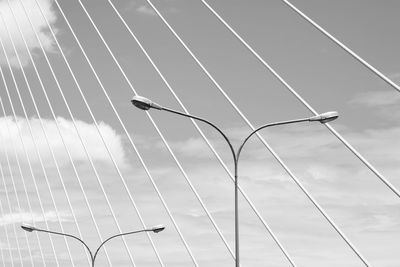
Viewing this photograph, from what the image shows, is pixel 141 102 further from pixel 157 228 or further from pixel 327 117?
pixel 157 228

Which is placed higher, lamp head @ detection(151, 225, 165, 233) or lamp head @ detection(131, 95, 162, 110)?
lamp head @ detection(131, 95, 162, 110)

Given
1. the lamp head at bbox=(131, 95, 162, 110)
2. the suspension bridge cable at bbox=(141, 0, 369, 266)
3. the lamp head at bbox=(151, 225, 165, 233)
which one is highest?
the lamp head at bbox=(131, 95, 162, 110)

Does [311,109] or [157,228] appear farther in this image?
[157,228]

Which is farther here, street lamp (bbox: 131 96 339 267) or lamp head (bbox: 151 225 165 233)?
lamp head (bbox: 151 225 165 233)

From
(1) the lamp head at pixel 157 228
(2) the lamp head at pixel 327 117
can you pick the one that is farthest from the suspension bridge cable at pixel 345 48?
(1) the lamp head at pixel 157 228

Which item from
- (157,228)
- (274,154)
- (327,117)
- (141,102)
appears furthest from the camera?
(157,228)

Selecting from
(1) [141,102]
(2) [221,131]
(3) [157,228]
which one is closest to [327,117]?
(2) [221,131]

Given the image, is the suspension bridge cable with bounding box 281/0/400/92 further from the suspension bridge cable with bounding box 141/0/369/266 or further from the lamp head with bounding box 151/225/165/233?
the lamp head with bounding box 151/225/165/233

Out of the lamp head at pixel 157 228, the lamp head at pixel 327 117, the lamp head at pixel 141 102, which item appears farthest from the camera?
the lamp head at pixel 157 228

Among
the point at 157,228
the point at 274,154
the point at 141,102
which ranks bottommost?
the point at 157,228

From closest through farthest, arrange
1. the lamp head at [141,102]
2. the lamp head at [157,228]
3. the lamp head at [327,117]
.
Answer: the lamp head at [141,102], the lamp head at [327,117], the lamp head at [157,228]

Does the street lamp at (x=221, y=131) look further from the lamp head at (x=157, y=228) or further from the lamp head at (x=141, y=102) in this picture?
the lamp head at (x=157, y=228)

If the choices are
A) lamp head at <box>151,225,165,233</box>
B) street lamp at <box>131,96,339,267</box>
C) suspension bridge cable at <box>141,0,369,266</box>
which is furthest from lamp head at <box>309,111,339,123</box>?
lamp head at <box>151,225,165,233</box>

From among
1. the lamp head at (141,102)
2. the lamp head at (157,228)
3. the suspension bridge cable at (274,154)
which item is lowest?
the lamp head at (157,228)
